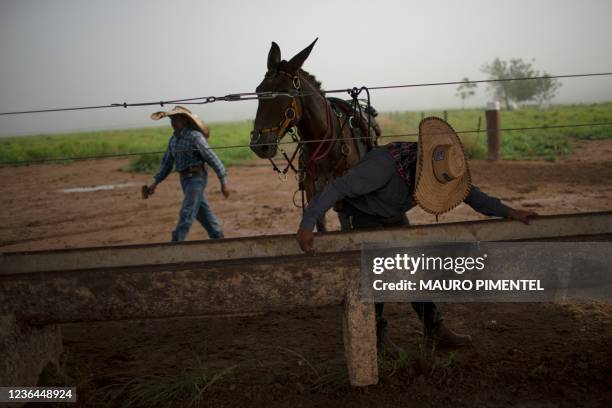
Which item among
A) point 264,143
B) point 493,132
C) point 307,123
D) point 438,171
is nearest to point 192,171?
point 307,123

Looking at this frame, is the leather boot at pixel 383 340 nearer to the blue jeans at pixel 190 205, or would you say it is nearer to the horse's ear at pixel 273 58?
the horse's ear at pixel 273 58

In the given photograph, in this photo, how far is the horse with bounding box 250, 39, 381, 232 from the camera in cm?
421

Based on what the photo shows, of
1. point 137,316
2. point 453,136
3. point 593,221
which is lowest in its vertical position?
point 137,316

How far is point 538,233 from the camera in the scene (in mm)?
3732

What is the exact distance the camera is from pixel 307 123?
454 centimetres

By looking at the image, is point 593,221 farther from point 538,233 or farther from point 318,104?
point 318,104

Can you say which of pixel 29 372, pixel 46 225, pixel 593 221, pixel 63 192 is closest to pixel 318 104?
pixel 593 221

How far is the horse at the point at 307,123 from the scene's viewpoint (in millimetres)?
4207

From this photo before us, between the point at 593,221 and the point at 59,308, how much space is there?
3.59 meters

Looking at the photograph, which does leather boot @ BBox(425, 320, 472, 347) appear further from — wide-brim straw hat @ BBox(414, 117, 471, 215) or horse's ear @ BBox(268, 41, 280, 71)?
horse's ear @ BBox(268, 41, 280, 71)

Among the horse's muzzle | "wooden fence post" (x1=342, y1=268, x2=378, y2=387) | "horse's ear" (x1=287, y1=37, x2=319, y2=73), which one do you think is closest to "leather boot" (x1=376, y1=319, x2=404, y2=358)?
"wooden fence post" (x1=342, y1=268, x2=378, y2=387)

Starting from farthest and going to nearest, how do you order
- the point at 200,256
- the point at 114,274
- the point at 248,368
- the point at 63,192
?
the point at 63,192, the point at 200,256, the point at 248,368, the point at 114,274
